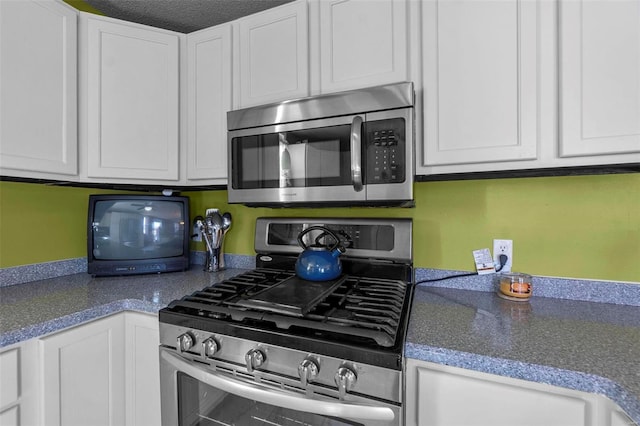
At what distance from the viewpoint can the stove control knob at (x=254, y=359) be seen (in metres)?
0.90

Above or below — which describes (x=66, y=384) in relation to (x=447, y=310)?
below

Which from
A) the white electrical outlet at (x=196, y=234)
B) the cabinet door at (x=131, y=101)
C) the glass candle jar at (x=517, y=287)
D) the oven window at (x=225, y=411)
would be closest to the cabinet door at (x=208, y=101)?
the cabinet door at (x=131, y=101)

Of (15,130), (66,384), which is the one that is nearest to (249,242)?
(66,384)

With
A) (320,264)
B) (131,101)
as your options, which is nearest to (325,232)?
(320,264)

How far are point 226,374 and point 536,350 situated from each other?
0.88 meters

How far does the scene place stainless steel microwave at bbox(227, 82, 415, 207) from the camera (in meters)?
1.10

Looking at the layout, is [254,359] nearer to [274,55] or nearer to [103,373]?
[103,373]

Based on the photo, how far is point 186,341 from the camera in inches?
39.9

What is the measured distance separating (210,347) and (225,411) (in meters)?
0.24

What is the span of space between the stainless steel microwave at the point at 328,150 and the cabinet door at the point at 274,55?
117 millimetres

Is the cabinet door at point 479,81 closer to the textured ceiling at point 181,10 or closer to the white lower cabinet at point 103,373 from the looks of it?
the textured ceiling at point 181,10

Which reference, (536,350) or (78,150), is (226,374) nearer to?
(536,350)

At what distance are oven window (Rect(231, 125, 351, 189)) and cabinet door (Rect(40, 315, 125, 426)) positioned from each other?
30.0 inches

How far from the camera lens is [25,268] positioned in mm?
1444
